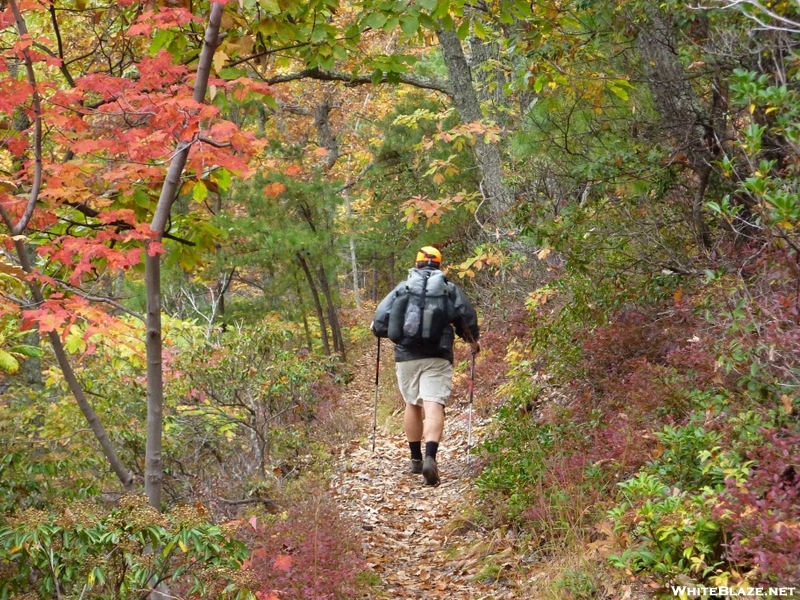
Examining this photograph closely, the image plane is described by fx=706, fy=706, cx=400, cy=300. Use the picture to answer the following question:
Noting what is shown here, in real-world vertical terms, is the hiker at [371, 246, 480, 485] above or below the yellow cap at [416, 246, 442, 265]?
below

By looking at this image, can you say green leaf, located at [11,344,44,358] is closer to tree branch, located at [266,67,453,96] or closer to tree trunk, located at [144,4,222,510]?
tree trunk, located at [144,4,222,510]

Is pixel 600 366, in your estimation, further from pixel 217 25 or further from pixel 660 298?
pixel 217 25

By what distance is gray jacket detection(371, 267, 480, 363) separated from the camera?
22.7ft

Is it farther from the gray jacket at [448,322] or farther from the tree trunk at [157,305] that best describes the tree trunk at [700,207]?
the tree trunk at [157,305]

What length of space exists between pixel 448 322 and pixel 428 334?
273mm

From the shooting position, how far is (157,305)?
12.2 feet

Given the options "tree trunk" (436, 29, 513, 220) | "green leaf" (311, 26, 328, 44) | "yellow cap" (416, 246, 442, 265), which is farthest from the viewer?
"tree trunk" (436, 29, 513, 220)

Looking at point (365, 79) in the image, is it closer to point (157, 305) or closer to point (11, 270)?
point (157, 305)

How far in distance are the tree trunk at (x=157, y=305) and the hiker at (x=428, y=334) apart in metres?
3.35

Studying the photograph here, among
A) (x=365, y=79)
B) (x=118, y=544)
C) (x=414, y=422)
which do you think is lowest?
(x=414, y=422)

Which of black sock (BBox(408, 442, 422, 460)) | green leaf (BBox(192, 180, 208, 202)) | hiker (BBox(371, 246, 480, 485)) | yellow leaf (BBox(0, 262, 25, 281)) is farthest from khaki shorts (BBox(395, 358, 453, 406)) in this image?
yellow leaf (BBox(0, 262, 25, 281))

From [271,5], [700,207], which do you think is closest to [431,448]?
[700,207]

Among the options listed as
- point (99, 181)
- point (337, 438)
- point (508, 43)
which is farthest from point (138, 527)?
point (337, 438)

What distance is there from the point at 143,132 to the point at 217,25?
77 centimetres
